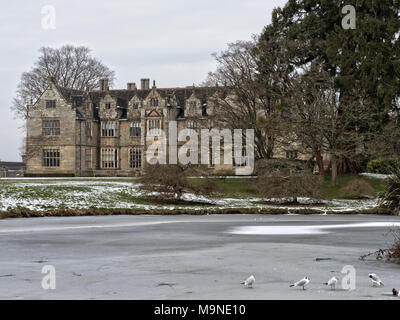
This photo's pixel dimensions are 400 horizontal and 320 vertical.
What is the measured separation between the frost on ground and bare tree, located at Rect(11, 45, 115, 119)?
3815 cm

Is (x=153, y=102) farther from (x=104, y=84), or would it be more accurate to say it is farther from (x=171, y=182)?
(x=171, y=182)

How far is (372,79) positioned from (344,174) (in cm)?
1162

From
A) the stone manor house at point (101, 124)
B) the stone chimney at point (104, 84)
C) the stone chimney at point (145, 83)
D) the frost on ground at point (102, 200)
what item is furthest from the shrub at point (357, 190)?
the stone chimney at point (104, 84)

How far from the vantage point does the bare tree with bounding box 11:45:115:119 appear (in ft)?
245

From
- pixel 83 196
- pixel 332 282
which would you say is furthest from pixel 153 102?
pixel 332 282

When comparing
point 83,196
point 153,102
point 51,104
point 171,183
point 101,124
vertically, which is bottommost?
point 83,196

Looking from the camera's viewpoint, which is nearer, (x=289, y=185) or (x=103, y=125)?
(x=289, y=185)

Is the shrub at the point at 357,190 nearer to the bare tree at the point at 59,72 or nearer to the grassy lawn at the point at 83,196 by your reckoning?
the grassy lawn at the point at 83,196

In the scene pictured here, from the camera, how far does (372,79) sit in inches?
1698

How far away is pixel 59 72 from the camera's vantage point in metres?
76.3

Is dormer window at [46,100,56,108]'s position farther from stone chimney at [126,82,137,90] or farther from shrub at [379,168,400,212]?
shrub at [379,168,400,212]

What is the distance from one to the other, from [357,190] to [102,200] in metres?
19.2

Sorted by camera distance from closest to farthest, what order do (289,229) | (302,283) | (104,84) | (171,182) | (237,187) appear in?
1. (302,283)
2. (289,229)
3. (171,182)
4. (237,187)
5. (104,84)
